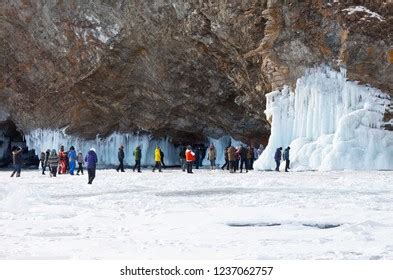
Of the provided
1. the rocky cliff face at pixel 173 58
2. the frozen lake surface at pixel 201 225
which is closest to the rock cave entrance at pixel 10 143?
the rocky cliff face at pixel 173 58

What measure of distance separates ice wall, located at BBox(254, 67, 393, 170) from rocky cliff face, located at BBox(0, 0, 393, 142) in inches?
29.8

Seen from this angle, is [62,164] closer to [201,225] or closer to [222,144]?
[222,144]

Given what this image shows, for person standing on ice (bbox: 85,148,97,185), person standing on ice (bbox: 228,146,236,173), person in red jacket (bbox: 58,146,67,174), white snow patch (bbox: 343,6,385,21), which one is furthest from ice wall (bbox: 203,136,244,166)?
person standing on ice (bbox: 85,148,97,185)

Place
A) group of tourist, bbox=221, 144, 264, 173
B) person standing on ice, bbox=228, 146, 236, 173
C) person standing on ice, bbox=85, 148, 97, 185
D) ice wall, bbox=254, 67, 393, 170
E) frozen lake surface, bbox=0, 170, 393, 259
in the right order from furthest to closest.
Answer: group of tourist, bbox=221, 144, 264, 173 → person standing on ice, bbox=228, 146, 236, 173 → ice wall, bbox=254, 67, 393, 170 → person standing on ice, bbox=85, 148, 97, 185 → frozen lake surface, bbox=0, 170, 393, 259

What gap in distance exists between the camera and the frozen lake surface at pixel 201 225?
25.5ft

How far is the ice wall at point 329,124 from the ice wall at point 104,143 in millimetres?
18740

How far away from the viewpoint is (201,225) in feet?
32.8

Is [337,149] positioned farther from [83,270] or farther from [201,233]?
[83,270]

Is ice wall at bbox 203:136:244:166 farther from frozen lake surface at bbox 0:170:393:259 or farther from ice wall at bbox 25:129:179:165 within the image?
frozen lake surface at bbox 0:170:393:259

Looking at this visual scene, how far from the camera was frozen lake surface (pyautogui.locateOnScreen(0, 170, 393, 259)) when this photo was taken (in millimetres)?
7781

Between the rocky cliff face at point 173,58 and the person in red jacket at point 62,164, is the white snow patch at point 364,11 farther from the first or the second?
the person in red jacket at point 62,164

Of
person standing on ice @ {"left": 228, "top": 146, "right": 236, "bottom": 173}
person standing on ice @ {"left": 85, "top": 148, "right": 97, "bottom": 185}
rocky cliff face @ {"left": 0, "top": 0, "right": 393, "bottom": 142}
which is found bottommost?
person standing on ice @ {"left": 85, "top": 148, "right": 97, "bottom": 185}

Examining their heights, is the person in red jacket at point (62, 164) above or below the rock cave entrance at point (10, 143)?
below

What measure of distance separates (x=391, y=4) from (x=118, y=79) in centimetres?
2006
